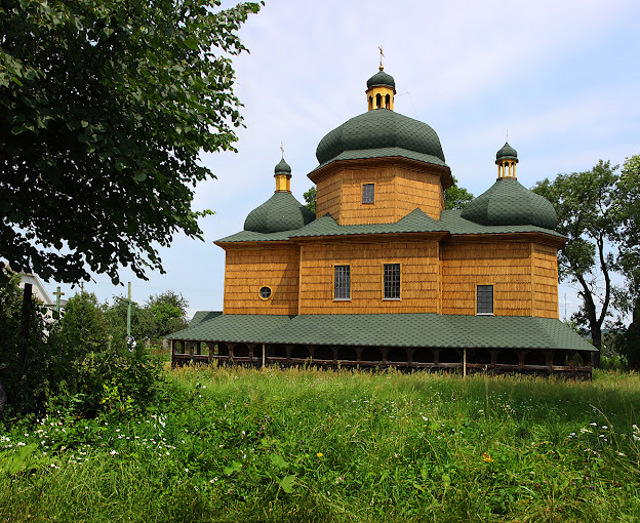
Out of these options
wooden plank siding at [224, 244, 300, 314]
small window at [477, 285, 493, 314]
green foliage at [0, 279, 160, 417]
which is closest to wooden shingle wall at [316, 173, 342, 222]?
wooden plank siding at [224, 244, 300, 314]

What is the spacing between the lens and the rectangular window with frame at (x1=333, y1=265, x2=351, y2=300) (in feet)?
68.4

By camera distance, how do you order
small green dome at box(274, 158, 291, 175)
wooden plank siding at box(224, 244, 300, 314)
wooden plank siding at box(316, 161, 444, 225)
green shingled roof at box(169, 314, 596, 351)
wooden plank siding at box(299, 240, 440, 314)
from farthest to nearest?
small green dome at box(274, 158, 291, 175), wooden plank siding at box(224, 244, 300, 314), wooden plank siding at box(316, 161, 444, 225), wooden plank siding at box(299, 240, 440, 314), green shingled roof at box(169, 314, 596, 351)

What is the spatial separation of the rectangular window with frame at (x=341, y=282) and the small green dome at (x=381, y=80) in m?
9.34

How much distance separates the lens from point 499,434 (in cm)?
630

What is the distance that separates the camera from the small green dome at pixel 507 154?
75.7 feet

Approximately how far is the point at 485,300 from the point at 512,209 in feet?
13.2

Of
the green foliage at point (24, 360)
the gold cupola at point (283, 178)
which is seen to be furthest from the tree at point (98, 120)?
the gold cupola at point (283, 178)

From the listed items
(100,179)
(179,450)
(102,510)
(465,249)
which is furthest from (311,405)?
(465,249)

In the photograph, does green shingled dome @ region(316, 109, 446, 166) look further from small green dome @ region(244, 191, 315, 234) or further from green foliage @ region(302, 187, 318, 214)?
green foliage @ region(302, 187, 318, 214)

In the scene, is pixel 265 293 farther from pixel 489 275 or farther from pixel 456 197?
pixel 456 197

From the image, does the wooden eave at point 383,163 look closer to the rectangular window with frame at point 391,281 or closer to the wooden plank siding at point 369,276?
the wooden plank siding at point 369,276

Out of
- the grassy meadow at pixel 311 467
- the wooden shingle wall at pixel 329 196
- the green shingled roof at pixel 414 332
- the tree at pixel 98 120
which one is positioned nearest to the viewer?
the grassy meadow at pixel 311 467

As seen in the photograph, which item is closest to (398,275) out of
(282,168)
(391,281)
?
(391,281)

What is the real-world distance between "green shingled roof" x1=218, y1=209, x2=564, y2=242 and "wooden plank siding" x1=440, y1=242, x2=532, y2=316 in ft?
2.07
